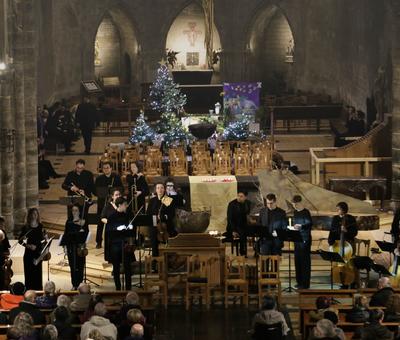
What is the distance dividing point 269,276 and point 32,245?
3.72 meters

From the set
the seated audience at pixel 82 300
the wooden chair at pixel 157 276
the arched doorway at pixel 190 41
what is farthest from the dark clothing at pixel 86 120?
the seated audience at pixel 82 300

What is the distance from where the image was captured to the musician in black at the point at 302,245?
73.2 ft

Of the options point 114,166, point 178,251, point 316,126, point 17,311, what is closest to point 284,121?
point 316,126

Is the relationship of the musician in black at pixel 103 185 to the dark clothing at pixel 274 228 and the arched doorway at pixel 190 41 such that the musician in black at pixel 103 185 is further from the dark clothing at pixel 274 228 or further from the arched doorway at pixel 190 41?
the arched doorway at pixel 190 41

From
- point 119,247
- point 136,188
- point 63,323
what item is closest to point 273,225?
point 119,247

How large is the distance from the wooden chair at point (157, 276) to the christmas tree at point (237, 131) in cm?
719

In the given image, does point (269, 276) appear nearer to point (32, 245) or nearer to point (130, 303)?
point (32, 245)

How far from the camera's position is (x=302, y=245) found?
22453mm

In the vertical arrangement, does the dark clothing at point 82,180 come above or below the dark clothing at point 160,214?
above

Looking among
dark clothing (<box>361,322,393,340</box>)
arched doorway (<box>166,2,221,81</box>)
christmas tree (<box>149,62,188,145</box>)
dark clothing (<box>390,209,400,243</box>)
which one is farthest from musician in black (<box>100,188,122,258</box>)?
arched doorway (<box>166,2,221,81</box>)

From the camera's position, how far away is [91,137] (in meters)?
33.6

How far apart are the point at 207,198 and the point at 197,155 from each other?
1.93 m

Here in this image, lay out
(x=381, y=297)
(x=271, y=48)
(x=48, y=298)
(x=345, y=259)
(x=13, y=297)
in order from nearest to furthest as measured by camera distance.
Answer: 1. (x=381, y=297)
2. (x=48, y=298)
3. (x=13, y=297)
4. (x=345, y=259)
5. (x=271, y=48)

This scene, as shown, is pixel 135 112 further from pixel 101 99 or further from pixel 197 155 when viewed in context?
pixel 197 155
